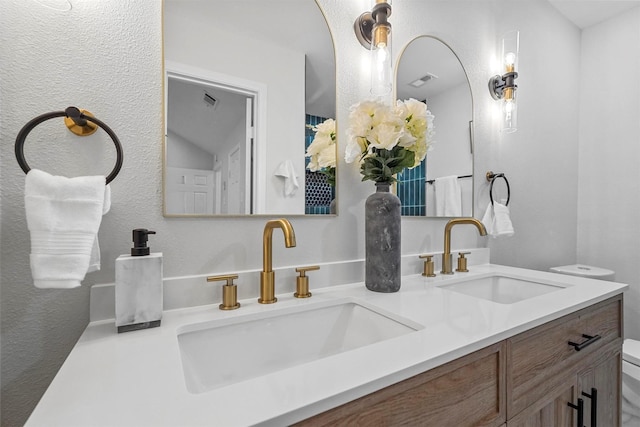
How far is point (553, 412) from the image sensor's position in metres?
0.78

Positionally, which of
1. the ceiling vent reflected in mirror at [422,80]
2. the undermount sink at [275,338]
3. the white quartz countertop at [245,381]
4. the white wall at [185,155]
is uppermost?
the ceiling vent reflected in mirror at [422,80]

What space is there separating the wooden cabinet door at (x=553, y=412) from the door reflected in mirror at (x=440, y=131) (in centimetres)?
70

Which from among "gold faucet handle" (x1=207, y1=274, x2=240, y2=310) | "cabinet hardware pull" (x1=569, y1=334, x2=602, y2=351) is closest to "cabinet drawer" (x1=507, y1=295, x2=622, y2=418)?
"cabinet hardware pull" (x1=569, y1=334, x2=602, y2=351)

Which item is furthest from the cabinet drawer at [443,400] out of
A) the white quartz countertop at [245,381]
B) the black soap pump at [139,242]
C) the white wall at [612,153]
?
the white wall at [612,153]

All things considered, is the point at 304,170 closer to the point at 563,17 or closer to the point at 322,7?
the point at 322,7

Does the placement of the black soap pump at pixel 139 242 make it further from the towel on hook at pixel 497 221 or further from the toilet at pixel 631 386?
the toilet at pixel 631 386

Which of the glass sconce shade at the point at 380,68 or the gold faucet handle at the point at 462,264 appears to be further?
the gold faucet handle at the point at 462,264

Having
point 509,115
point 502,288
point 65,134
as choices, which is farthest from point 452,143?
point 65,134

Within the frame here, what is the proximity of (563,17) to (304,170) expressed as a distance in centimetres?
226

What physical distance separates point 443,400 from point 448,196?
99 cm

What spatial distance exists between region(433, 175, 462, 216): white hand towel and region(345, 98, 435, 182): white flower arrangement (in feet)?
1.29

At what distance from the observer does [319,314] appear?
2.67 feet

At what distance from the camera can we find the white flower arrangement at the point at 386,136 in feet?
2.90

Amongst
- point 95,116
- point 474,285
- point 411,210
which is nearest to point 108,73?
point 95,116
